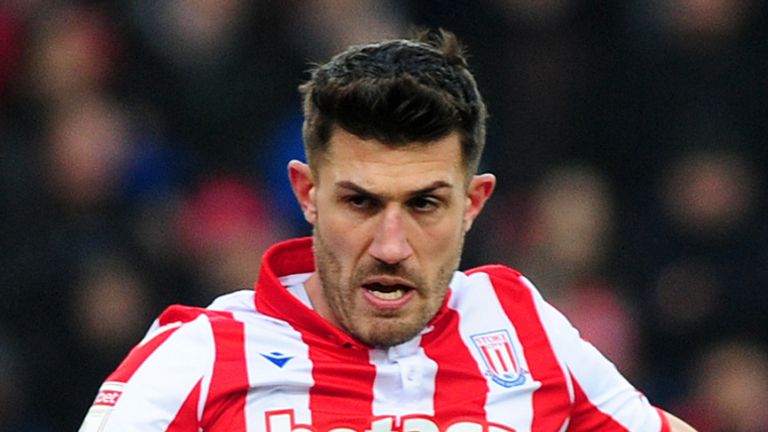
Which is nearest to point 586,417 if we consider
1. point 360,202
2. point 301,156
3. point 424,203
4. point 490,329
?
point 490,329

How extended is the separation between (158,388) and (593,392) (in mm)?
1105

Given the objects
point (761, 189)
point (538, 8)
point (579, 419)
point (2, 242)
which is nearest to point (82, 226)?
point (2, 242)

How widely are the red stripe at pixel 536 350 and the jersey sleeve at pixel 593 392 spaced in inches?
1.0

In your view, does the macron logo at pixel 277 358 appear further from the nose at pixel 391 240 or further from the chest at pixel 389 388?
the nose at pixel 391 240

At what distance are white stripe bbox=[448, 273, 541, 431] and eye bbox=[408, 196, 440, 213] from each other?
0.44 m

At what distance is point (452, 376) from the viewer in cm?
425

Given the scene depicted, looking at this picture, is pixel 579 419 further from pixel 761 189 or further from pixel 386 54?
pixel 761 189

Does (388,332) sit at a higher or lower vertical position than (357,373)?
higher

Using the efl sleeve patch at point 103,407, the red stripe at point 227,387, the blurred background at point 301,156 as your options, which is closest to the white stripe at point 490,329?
the red stripe at point 227,387

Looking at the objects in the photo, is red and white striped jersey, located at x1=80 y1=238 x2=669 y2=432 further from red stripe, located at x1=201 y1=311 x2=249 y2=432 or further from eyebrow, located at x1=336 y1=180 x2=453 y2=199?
eyebrow, located at x1=336 y1=180 x2=453 y2=199

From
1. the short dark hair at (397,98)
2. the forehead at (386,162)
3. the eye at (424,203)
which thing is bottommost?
the eye at (424,203)

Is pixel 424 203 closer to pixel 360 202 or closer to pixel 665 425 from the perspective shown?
pixel 360 202

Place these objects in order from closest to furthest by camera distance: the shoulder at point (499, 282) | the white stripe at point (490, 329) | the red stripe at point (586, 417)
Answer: the white stripe at point (490, 329), the red stripe at point (586, 417), the shoulder at point (499, 282)

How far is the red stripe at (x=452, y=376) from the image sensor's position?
13.7 ft
